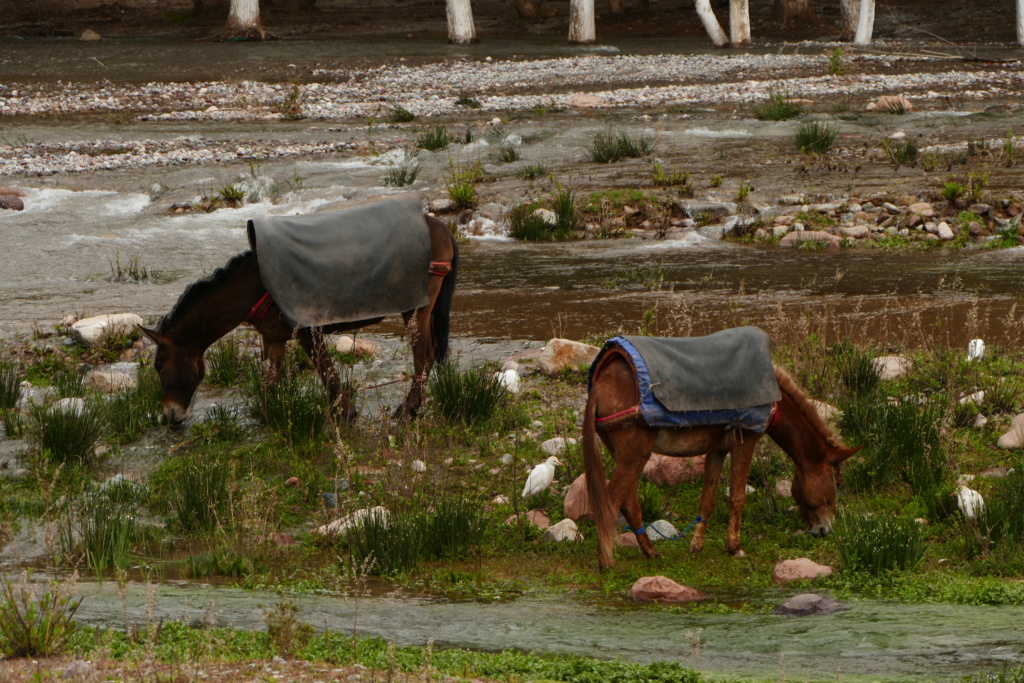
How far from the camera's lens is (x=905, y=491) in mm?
7359

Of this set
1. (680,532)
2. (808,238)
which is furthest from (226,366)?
(808,238)

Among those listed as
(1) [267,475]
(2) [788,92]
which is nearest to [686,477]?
(1) [267,475]

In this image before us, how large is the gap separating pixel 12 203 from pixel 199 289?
1042 cm

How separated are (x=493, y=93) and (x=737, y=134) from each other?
7492mm

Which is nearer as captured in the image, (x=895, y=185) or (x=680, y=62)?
(x=895, y=185)

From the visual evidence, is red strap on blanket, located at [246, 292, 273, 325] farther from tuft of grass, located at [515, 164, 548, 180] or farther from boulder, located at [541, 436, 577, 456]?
tuft of grass, located at [515, 164, 548, 180]

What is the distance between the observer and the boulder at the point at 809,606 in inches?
217

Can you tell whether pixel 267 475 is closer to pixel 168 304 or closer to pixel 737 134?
pixel 168 304

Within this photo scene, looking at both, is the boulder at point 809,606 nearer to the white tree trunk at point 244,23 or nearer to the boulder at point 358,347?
the boulder at point 358,347

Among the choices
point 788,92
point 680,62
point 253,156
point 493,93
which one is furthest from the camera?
point 680,62

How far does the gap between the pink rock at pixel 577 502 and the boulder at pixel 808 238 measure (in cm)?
809

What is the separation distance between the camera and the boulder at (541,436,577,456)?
8.02 metres

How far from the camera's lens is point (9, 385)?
9094 mm

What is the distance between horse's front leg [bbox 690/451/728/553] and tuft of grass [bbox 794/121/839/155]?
1235 cm
